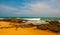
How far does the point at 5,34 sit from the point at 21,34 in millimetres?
560

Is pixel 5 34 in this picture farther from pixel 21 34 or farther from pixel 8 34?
pixel 21 34

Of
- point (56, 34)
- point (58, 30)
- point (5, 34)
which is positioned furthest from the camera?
point (58, 30)

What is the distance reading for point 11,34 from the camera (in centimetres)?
394

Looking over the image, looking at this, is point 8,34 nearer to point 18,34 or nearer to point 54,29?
point 18,34

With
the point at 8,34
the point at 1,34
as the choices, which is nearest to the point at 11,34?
the point at 8,34

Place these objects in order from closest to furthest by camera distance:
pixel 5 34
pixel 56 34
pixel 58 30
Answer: pixel 5 34 → pixel 56 34 → pixel 58 30

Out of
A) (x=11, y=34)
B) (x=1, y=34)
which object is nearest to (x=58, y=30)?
(x=11, y=34)

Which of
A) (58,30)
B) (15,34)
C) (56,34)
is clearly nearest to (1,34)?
(15,34)

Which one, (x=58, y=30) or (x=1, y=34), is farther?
(x=58, y=30)

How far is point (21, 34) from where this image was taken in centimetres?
397

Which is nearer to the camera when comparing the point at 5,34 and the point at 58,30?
the point at 5,34

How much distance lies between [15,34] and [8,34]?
24 centimetres

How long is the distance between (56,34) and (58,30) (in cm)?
53

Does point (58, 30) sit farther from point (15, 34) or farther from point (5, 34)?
point (5, 34)
